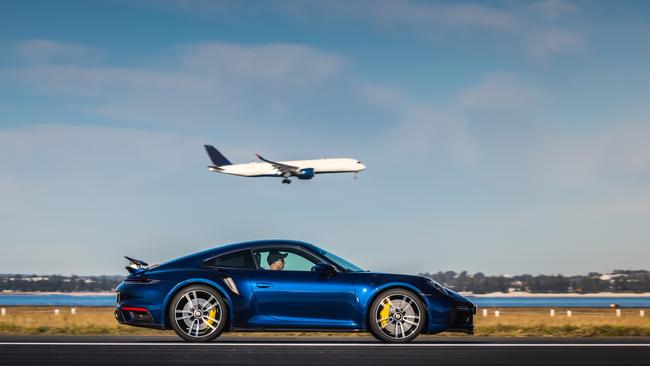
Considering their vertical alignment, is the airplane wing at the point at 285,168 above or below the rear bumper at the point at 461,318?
above

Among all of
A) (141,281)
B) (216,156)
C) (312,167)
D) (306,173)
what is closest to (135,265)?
(141,281)

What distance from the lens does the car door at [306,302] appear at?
1073 centimetres

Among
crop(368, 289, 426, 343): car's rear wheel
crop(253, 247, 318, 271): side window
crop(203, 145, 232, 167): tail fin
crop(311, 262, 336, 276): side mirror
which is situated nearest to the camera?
crop(368, 289, 426, 343): car's rear wheel

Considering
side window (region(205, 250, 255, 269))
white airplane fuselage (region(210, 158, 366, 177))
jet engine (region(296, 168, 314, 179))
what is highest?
white airplane fuselage (region(210, 158, 366, 177))

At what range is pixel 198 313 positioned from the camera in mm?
10828

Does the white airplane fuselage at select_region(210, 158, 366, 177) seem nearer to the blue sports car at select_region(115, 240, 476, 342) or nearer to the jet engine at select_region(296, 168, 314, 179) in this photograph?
the jet engine at select_region(296, 168, 314, 179)

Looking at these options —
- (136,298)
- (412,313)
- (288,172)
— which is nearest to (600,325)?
(412,313)

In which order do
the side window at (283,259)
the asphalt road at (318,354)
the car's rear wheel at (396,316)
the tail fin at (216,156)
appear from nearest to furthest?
1. the asphalt road at (318,354)
2. the car's rear wheel at (396,316)
3. the side window at (283,259)
4. the tail fin at (216,156)

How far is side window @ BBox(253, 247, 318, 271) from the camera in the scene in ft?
36.4

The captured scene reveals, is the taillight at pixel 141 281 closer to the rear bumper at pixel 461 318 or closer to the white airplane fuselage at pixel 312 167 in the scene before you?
the rear bumper at pixel 461 318

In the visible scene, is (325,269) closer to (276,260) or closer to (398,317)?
(276,260)

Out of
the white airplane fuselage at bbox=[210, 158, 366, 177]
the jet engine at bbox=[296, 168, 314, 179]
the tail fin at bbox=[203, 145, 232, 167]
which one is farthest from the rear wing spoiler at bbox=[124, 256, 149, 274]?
the tail fin at bbox=[203, 145, 232, 167]

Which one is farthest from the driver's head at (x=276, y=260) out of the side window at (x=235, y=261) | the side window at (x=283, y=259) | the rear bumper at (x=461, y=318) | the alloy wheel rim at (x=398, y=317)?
the rear bumper at (x=461, y=318)

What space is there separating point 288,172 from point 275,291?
235ft
